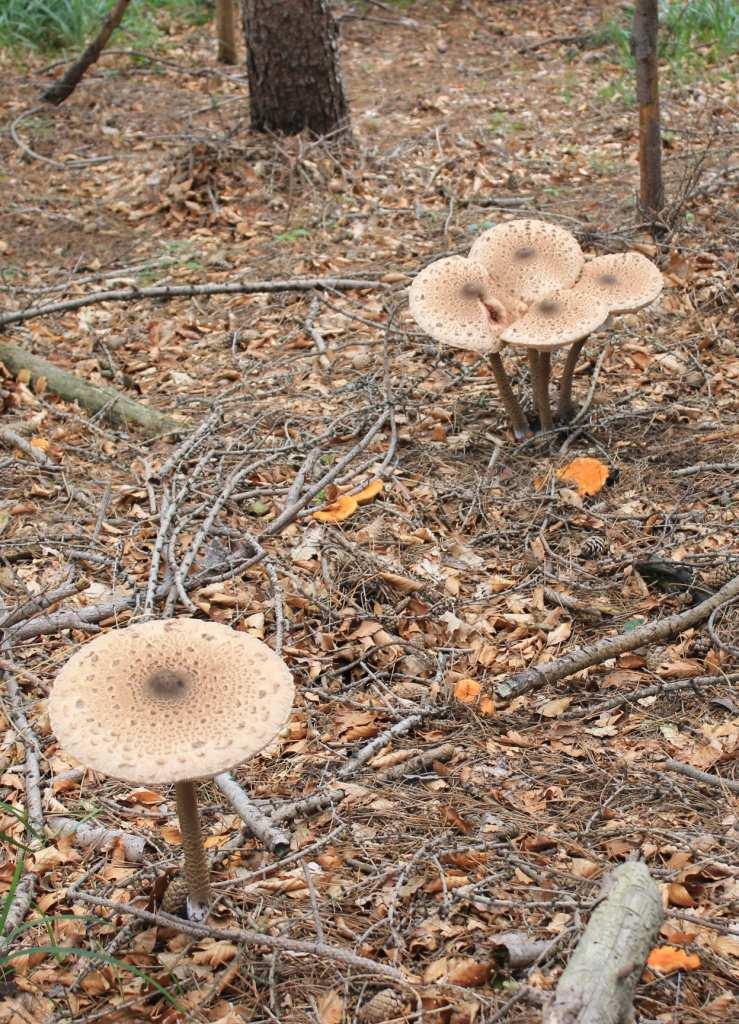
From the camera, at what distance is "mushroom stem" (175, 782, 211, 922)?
2680mm

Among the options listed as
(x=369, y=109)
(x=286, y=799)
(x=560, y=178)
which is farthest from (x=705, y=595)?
(x=369, y=109)

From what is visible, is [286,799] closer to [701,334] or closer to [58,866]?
[58,866]

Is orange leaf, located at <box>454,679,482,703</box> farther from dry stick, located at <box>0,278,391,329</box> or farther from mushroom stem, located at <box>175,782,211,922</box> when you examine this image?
dry stick, located at <box>0,278,391,329</box>

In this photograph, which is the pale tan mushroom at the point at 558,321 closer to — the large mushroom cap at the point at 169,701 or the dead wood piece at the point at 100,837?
the large mushroom cap at the point at 169,701

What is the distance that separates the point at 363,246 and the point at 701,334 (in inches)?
98.8

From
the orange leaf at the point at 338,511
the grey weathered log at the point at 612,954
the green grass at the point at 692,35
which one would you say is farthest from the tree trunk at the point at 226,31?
the grey weathered log at the point at 612,954

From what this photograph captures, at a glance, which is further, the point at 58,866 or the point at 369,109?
the point at 369,109

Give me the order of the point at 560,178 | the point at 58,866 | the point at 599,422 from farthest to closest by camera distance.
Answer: the point at 560,178 < the point at 599,422 < the point at 58,866

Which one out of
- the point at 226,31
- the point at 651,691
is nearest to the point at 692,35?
the point at 226,31

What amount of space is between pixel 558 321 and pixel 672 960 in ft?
8.65

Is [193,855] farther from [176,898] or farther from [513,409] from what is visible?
[513,409]

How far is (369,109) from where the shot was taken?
9781 millimetres

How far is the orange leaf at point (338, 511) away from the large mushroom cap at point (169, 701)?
1948 millimetres

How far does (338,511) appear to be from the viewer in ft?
15.6
